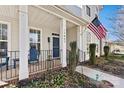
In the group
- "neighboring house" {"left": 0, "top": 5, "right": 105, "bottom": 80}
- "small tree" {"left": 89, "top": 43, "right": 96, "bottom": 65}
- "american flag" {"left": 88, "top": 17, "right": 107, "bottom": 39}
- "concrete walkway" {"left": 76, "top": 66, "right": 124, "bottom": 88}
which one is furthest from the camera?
"small tree" {"left": 89, "top": 43, "right": 96, "bottom": 65}

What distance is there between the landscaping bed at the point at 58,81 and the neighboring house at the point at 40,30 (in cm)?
31

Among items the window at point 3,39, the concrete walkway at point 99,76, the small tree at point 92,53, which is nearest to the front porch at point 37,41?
the window at point 3,39

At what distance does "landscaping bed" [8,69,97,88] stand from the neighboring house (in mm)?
309

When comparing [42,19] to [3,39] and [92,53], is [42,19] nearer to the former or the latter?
[3,39]

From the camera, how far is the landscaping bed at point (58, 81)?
6.61m

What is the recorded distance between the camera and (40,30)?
1119cm

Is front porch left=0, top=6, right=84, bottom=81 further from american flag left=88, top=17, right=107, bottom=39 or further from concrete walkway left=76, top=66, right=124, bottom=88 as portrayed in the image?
american flag left=88, top=17, right=107, bottom=39

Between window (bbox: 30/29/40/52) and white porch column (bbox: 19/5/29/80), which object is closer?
white porch column (bbox: 19/5/29/80)

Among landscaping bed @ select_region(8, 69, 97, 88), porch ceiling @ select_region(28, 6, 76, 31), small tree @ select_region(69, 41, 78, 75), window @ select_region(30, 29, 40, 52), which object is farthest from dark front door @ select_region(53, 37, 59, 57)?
landscaping bed @ select_region(8, 69, 97, 88)

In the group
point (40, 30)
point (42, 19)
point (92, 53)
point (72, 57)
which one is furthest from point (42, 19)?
point (92, 53)

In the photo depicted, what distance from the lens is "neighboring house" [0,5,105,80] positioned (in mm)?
6676

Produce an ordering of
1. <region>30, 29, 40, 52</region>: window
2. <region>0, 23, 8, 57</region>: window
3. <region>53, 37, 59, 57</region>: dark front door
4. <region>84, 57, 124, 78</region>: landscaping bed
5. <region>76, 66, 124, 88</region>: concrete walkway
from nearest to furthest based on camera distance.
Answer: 1. <region>76, 66, 124, 88</region>: concrete walkway
2. <region>0, 23, 8, 57</region>: window
3. <region>84, 57, 124, 78</region>: landscaping bed
4. <region>30, 29, 40, 52</region>: window
5. <region>53, 37, 59, 57</region>: dark front door
